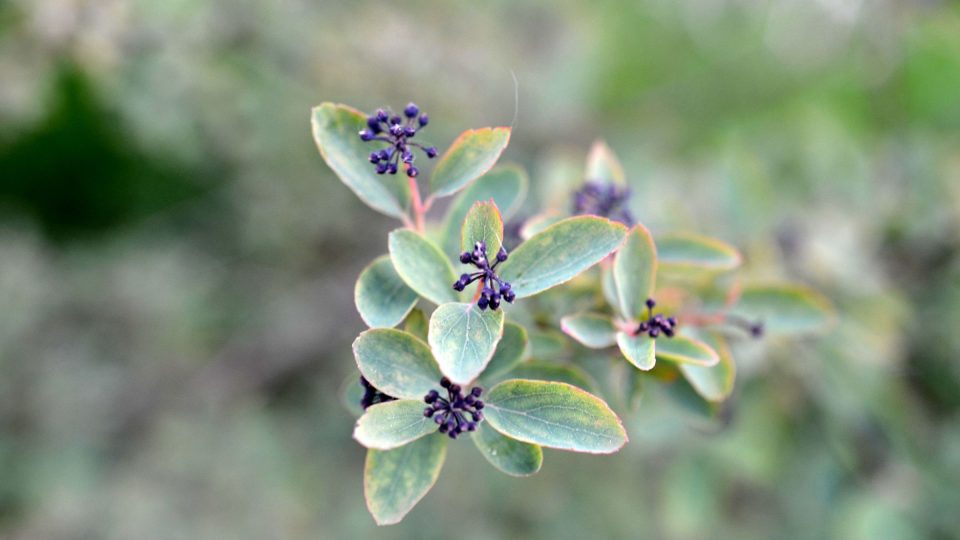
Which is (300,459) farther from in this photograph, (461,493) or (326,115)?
(326,115)

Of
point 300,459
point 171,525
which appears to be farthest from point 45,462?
point 300,459

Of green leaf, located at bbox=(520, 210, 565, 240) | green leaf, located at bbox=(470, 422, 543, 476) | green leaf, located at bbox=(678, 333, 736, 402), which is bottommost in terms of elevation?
green leaf, located at bbox=(678, 333, 736, 402)

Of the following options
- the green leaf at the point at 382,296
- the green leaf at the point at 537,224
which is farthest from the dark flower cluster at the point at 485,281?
the green leaf at the point at 537,224

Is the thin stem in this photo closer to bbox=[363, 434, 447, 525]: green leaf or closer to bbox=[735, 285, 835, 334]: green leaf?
bbox=[363, 434, 447, 525]: green leaf

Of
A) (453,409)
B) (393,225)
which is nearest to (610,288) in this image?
(453,409)

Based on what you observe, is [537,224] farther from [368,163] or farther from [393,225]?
[393,225]

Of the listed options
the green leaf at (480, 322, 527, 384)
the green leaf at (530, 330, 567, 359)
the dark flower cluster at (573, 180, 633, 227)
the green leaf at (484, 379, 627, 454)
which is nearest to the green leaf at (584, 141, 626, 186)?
the dark flower cluster at (573, 180, 633, 227)
